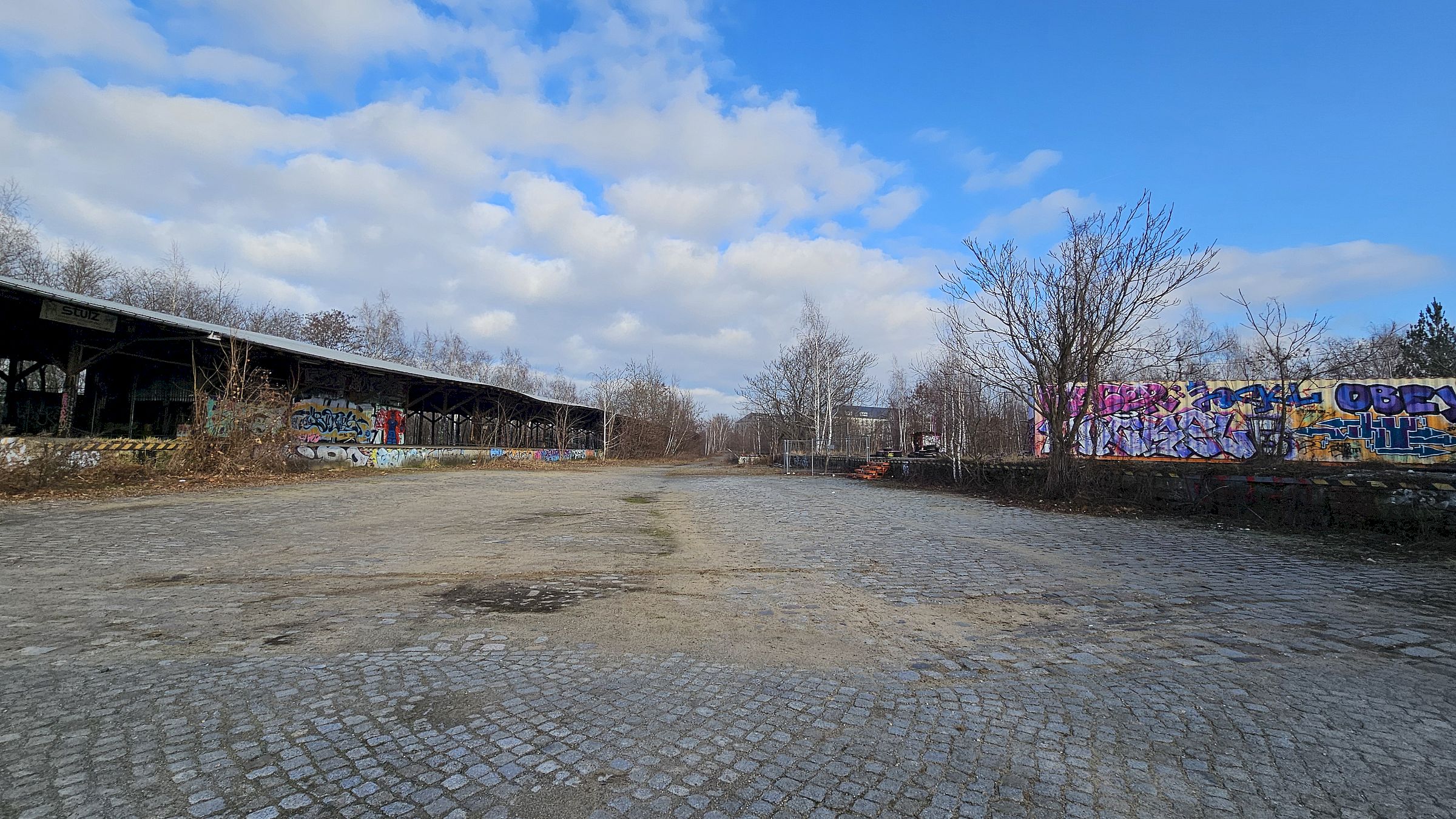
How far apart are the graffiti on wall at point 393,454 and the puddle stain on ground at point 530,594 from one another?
15739mm

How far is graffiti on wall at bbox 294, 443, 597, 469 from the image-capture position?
2031cm

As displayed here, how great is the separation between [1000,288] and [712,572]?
33.0 ft

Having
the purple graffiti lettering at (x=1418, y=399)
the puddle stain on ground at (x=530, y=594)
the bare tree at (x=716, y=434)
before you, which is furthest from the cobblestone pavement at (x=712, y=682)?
the bare tree at (x=716, y=434)

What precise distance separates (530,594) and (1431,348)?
4092 centimetres

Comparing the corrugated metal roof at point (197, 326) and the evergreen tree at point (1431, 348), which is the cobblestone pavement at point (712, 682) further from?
the evergreen tree at point (1431, 348)

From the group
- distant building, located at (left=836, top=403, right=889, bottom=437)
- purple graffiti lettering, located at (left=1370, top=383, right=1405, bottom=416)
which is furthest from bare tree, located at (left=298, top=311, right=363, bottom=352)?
purple graffiti lettering, located at (left=1370, top=383, right=1405, bottom=416)

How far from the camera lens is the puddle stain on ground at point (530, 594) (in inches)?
184

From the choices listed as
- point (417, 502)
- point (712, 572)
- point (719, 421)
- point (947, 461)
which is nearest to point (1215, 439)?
point (947, 461)

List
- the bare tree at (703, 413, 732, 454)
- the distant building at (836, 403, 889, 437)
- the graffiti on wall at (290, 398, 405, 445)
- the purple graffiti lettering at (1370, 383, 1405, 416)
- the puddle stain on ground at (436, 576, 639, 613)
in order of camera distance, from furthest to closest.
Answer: the bare tree at (703, 413, 732, 454)
the distant building at (836, 403, 889, 437)
the graffiti on wall at (290, 398, 405, 445)
the purple graffiti lettering at (1370, 383, 1405, 416)
the puddle stain on ground at (436, 576, 639, 613)

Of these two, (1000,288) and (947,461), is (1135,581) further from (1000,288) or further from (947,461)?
(947,461)

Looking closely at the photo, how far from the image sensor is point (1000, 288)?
42.6ft

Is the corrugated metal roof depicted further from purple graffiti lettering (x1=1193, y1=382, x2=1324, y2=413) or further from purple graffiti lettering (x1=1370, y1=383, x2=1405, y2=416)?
purple graffiti lettering (x1=1370, y1=383, x2=1405, y2=416)

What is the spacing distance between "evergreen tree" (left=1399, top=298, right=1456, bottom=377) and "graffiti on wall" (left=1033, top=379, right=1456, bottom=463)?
1576 centimetres

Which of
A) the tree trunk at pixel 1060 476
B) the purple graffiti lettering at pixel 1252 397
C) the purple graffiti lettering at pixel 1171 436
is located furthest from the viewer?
the purple graffiti lettering at pixel 1171 436
